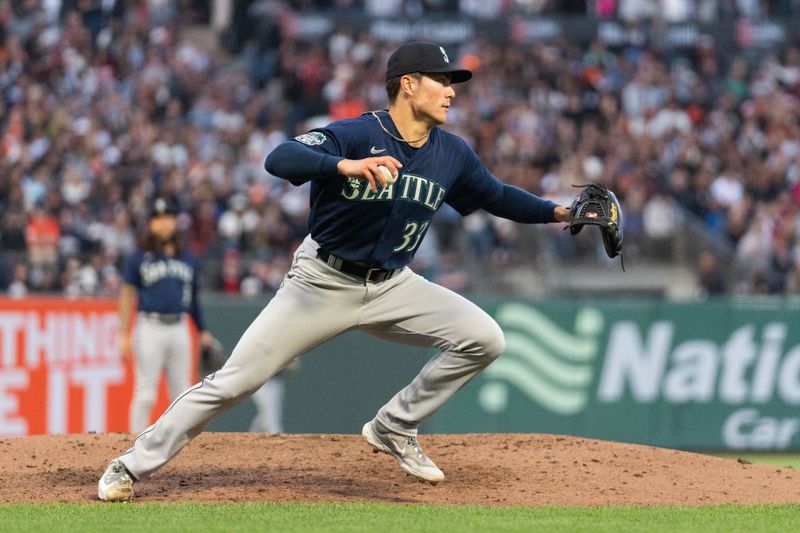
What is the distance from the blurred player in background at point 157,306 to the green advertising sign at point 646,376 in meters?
3.21

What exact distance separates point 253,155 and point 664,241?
5.55 meters

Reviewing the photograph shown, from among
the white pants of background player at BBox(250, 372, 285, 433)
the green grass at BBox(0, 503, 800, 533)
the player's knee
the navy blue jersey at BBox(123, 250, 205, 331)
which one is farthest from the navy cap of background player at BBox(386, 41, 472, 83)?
the white pants of background player at BBox(250, 372, 285, 433)

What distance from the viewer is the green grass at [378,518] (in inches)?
241

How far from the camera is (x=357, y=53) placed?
20.6 meters

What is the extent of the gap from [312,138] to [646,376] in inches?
303

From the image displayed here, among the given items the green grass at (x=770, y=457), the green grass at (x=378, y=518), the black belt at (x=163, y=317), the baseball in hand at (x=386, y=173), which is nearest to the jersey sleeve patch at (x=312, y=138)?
the baseball in hand at (x=386, y=173)

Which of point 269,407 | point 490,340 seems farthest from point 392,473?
point 269,407

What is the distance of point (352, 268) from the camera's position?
21.9ft

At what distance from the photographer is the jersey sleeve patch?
627 cm

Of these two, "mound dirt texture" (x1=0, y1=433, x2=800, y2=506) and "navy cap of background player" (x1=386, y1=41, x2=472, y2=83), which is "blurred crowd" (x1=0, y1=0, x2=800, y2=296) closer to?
"mound dirt texture" (x1=0, y1=433, x2=800, y2=506)

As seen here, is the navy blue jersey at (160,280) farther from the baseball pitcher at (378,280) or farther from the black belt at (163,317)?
the baseball pitcher at (378,280)

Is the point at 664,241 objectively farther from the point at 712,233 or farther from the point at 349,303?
the point at 349,303

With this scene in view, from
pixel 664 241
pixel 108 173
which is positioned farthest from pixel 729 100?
pixel 108 173

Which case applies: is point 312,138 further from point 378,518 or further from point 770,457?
point 770,457
